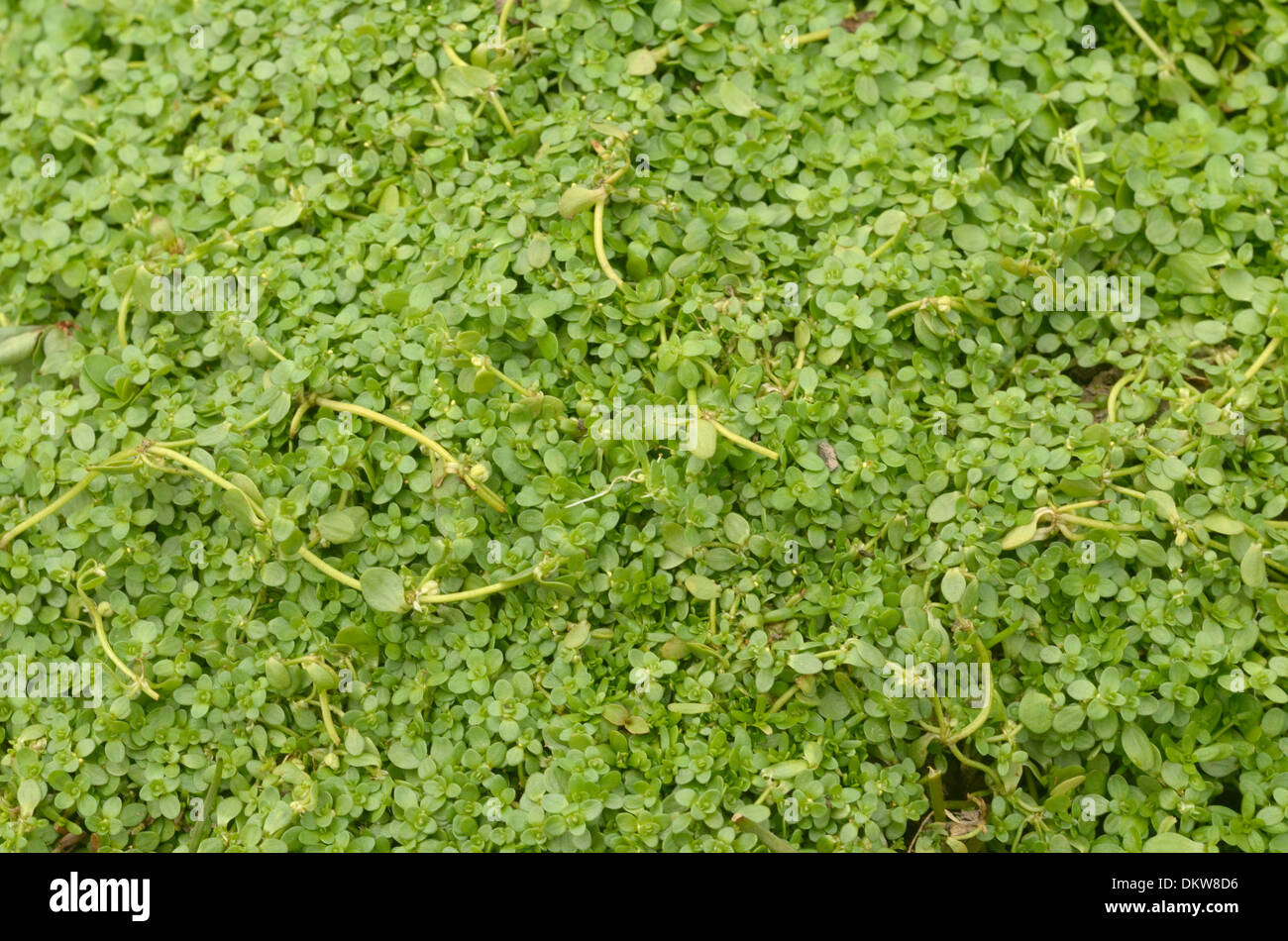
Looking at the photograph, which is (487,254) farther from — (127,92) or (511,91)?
(127,92)

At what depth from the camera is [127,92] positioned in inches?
99.3

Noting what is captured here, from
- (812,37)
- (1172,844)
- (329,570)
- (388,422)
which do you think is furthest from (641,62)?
(1172,844)

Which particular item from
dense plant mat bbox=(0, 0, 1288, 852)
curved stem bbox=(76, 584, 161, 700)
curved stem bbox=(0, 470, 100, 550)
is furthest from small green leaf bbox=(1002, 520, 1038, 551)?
curved stem bbox=(0, 470, 100, 550)

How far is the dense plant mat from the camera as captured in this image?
6.31 ft

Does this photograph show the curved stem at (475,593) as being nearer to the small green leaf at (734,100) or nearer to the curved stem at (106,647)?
the curved stem at (106,647)

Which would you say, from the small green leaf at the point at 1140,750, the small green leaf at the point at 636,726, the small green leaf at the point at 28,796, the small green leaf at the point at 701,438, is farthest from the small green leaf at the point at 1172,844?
the small green leaf at the point at 28,796

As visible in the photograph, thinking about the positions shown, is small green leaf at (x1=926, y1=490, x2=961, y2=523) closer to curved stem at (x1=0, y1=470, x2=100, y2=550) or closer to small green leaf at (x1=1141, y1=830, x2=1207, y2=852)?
small green leaf at (x1=1141, y1=830, x2=1207, y2=852)

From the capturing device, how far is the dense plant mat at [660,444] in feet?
6.31

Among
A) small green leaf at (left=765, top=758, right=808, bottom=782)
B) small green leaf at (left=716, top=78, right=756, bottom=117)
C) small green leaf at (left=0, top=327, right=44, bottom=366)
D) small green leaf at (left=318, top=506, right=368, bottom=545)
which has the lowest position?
small green leaf at (left=765, top=758, right=808, bottom=782)

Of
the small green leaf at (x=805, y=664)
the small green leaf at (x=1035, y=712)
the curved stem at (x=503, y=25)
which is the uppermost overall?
the curved stem at (x=503, y=25)

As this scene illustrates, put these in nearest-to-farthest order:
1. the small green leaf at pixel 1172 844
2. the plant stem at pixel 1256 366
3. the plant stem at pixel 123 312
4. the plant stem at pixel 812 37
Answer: the small green leaf at pixel 1172 844 < the plant stem at pixel 1256 366 < the plant stem at pixel 123 312 < the plant stem at pixel 812 37

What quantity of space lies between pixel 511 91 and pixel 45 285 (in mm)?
1087
